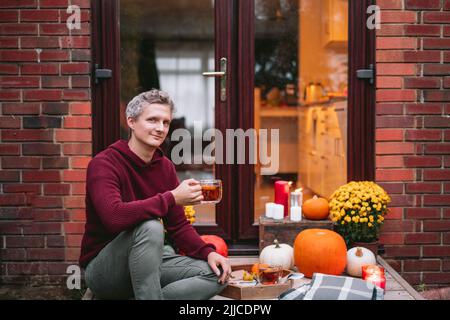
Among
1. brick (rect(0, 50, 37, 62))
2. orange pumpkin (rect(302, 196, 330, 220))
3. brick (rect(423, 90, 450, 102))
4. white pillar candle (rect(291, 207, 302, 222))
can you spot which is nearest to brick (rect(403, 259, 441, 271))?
orange pumpkin (rect(302, 196, 330, 220))

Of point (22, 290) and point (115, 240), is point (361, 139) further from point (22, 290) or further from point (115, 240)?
point (22, 290)

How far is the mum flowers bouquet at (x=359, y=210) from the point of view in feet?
11.3

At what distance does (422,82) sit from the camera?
12.1ft

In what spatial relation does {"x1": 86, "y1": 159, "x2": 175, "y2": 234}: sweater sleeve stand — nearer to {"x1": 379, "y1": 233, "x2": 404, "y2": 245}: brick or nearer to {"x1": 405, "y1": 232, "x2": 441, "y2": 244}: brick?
{"x1": 379, "y1": 233, "x2": 404, "y2": 245}: brick

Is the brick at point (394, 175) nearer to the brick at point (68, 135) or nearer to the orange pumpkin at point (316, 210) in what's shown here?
the orange pumpkin at point (316, 210)

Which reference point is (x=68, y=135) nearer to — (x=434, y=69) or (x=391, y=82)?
(x=391, y=82)

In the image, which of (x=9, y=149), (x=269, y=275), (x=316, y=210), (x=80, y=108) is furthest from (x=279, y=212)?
(x=9, y=149)

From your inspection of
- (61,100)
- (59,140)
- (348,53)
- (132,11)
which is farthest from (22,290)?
(348,53)

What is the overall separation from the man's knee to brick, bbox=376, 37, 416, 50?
2.00 meters

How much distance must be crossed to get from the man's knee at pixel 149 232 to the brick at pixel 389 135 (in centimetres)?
179

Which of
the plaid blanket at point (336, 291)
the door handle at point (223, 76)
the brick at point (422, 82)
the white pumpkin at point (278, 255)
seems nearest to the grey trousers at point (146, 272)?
the plaid blanket at point (336, 291)

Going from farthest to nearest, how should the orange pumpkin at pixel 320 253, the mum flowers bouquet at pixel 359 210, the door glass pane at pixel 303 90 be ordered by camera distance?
the door glass pane at pixel 303 90 → the mum flowers bouquet at pixel 359 210 → the orange pumpkin at pixel 320 253

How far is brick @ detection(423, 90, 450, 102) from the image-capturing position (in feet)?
12.1

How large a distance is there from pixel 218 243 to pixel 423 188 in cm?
138
